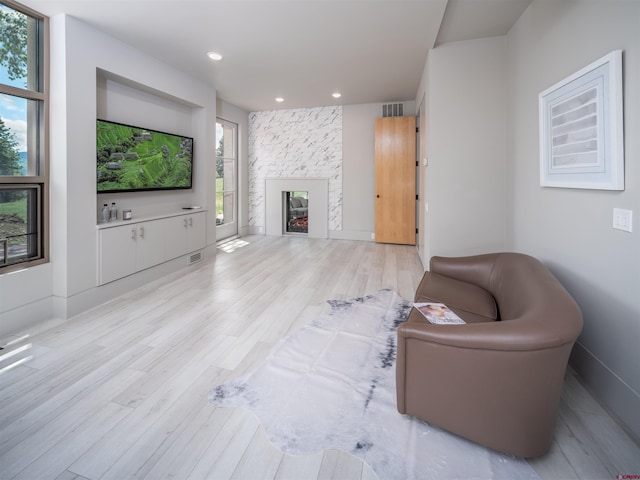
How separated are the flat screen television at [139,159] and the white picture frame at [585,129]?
14.1 ft

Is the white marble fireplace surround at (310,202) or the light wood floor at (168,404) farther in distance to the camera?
the white marble fireplace surround at (310,202)

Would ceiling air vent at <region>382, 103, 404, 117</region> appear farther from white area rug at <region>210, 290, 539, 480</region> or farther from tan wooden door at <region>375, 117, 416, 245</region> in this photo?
white area rug at <region>210, 290, 539, 480</region>

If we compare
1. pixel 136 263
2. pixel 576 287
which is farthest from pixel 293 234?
pixel 576 287

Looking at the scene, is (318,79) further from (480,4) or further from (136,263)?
(136,263)

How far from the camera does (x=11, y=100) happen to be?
2922 mm

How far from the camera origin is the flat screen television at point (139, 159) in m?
3.72

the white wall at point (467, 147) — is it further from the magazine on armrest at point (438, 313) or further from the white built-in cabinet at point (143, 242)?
the white built-in cabinet at point (143, 242)

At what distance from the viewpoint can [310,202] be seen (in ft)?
25.2

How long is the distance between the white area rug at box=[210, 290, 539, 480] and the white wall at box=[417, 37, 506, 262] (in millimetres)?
1759

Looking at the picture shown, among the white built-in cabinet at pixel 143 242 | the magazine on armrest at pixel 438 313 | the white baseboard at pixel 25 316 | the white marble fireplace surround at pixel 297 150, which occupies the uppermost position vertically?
the white marble fireplace surround at pixel 297 150

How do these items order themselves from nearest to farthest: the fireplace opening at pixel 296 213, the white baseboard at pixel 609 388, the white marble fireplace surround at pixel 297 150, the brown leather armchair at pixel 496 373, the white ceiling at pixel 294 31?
the brown leather armchair at pixel 496 373
the white baseboard at pixel 609 388
the white ceiling at pixel 294 31
the white marble fireplace surround at pixel 297 150
the fireplace opening at pixel 296 213

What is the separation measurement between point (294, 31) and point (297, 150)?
4.07 metres

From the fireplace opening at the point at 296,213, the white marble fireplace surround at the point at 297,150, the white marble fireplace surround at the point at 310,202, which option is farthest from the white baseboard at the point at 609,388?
the fireplace opening at the point at 296,213

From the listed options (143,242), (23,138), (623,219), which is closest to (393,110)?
(143,242)
